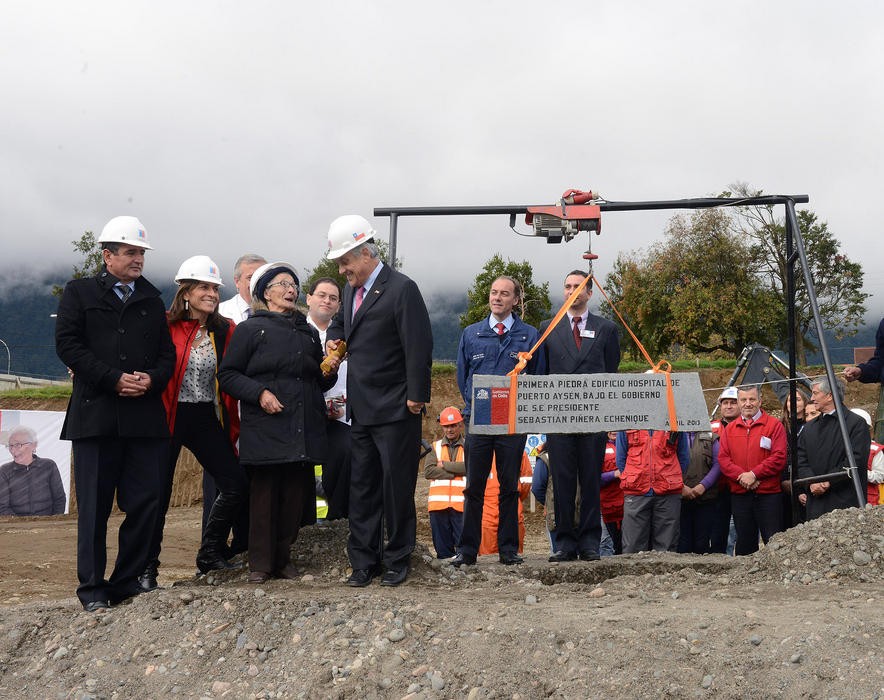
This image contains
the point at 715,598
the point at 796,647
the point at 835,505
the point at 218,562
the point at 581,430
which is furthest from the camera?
the point at 835,505

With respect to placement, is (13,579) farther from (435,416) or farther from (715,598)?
(435,416)

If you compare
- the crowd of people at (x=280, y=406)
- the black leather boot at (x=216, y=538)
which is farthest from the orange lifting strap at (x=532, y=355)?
the black leather boot at (x=216, y=538)

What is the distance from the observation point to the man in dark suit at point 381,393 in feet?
18.5

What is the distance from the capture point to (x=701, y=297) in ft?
140

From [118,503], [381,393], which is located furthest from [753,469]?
[118,503]

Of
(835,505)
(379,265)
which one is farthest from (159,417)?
(835,505)

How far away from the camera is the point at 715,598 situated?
5.28 m

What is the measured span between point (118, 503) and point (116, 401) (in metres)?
0.61

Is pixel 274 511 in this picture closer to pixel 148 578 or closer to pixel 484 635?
pixel 148 578

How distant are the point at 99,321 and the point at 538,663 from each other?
10.5ft

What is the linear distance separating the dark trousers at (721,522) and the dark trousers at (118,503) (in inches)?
213

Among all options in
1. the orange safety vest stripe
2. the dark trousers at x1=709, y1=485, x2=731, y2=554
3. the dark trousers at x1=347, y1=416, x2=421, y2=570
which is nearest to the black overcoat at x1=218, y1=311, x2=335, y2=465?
the dark trousers at x1=347, y1=416, x2=421, y2=570

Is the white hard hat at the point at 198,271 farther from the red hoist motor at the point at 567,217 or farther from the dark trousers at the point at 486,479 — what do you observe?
the red hoist motor at the point at 567,217

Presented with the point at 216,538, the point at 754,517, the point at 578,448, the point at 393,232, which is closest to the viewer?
the point at 216,538
